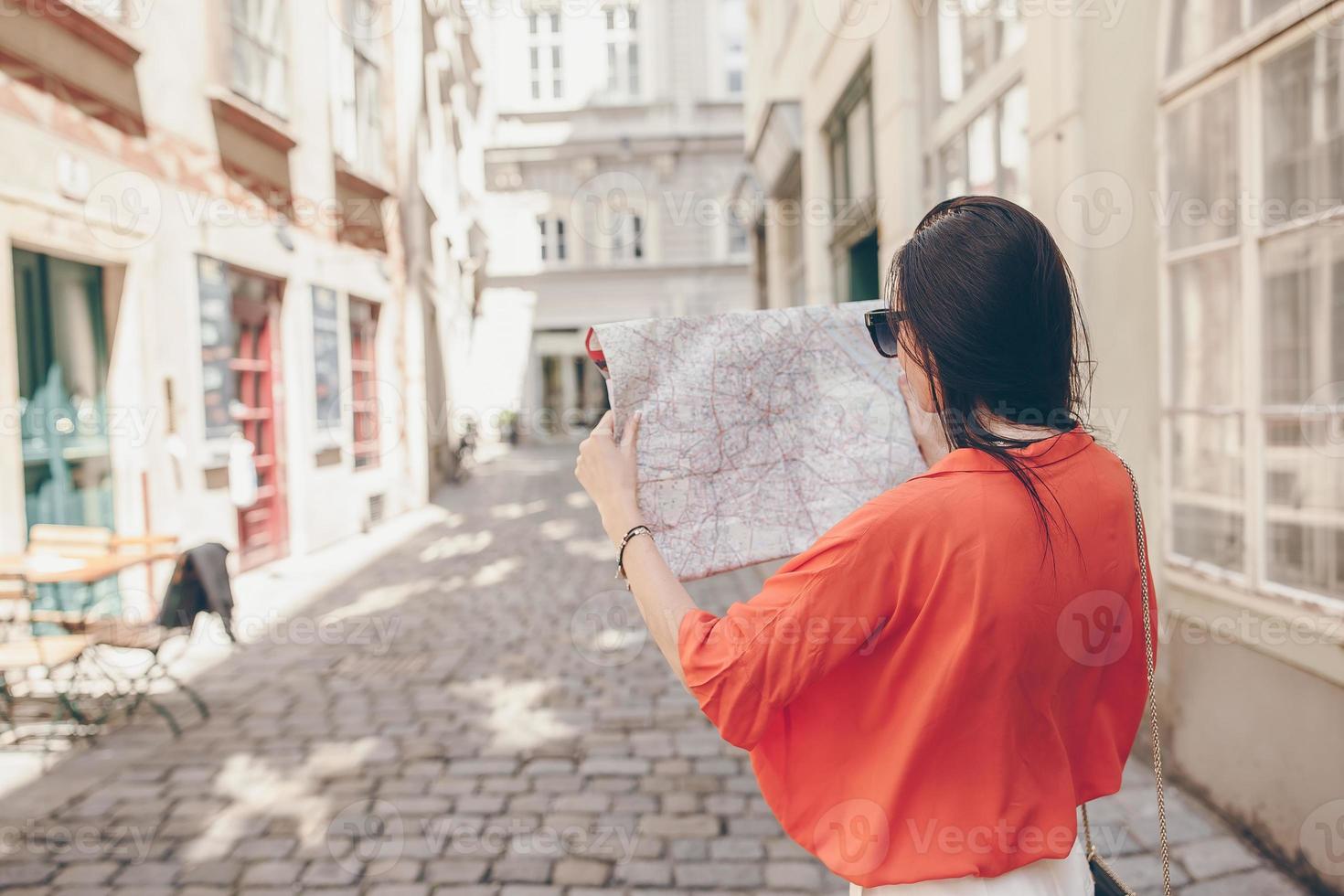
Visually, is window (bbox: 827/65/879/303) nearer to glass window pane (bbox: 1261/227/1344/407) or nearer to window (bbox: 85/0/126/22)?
glass window pane (bbox: 1261/227/1344/407)

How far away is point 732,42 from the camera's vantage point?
1003 inches

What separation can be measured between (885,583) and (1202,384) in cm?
291

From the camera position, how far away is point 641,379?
59.2 inches

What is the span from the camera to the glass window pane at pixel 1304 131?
2.77 metres

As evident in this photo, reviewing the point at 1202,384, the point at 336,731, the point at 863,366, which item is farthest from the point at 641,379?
the point at 336,731

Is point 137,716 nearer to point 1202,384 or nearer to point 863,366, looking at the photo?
point 863,366

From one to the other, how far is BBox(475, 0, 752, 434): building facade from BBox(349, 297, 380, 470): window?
13294 mm

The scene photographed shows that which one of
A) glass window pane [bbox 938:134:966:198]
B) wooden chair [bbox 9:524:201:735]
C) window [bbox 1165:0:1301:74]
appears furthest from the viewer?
glass window pane [bbox 938:134:966:198]

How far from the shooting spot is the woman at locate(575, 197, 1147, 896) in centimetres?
113

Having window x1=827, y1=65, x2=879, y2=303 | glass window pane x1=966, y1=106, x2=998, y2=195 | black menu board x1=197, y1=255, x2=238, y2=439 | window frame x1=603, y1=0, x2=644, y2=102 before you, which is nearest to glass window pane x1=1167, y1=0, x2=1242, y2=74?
glass window pane x1=966, y1=106, x2=998, y2=195

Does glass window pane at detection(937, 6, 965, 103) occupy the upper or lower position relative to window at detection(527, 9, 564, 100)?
lower

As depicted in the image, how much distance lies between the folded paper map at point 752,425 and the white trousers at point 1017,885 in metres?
0.53

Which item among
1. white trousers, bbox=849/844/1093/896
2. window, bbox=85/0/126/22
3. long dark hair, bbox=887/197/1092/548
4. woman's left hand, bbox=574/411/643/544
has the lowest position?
white trousers, bbox=849/844/1093/896

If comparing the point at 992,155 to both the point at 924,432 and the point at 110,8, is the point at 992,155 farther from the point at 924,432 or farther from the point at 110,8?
the point at 110,8
